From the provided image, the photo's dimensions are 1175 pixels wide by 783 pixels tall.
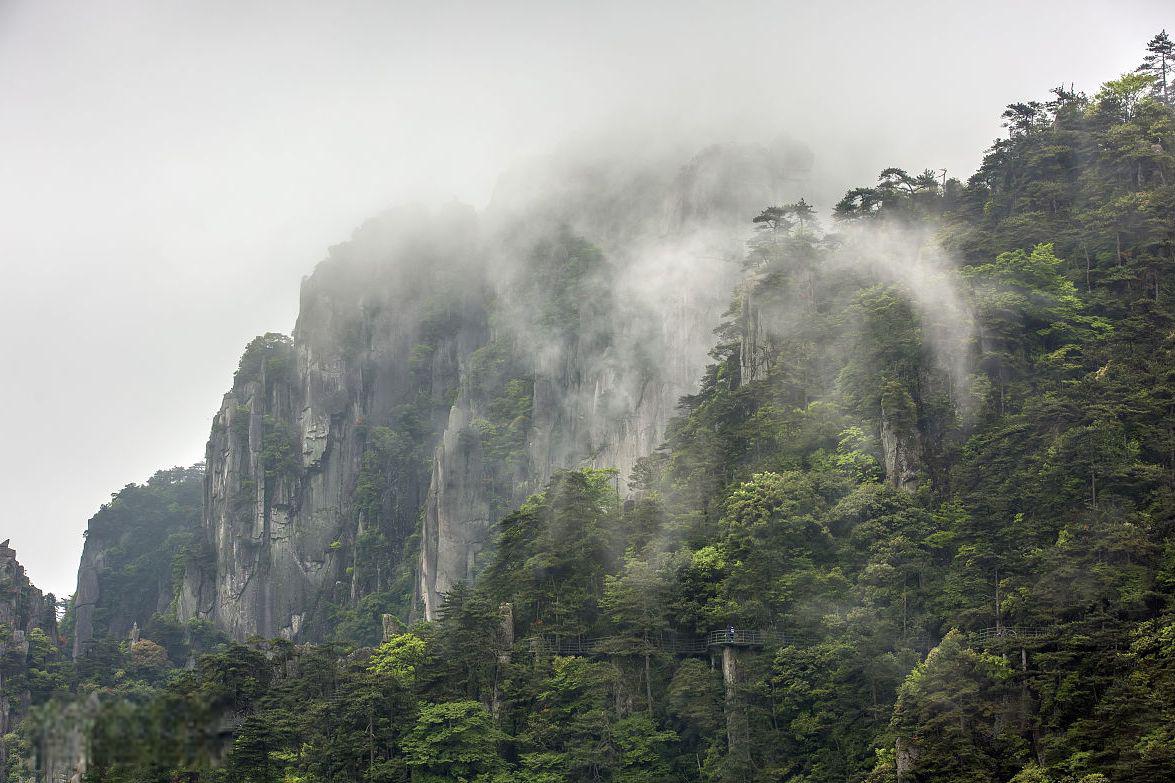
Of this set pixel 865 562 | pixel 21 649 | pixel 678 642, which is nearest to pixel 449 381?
pixel 21 649

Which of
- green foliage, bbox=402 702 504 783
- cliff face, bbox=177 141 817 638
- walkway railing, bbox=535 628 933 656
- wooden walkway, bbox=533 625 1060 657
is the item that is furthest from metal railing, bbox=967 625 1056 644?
cliff face, bbox=177 141 817 638

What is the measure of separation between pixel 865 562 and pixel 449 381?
178 feet

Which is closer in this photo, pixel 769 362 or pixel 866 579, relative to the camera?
pixel 866 579

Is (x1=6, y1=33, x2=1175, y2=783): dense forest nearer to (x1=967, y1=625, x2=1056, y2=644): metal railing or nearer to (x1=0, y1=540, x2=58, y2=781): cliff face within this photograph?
(x1=967, y1=625, x2=1056, y2=644): metal railing

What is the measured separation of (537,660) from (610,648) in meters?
3.46

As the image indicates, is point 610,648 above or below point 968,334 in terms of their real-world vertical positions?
below

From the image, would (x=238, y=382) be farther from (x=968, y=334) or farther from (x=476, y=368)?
(x=968, y=334)

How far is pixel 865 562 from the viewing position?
2292 inches

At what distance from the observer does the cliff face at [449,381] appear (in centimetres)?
8694

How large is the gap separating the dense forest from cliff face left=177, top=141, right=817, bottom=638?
10319mm

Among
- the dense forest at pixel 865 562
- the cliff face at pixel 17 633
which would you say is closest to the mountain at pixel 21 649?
the cliff face at pixel 17 633

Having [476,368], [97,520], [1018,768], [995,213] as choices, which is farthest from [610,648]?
[97,520]

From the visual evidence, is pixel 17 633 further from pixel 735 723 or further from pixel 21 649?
pixel 735 723

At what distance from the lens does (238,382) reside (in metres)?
113
